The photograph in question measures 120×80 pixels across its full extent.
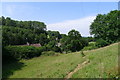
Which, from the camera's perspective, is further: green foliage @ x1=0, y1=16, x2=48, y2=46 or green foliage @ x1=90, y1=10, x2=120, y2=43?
green foliage @ x1=0, y1=16, x2=48, y2=46

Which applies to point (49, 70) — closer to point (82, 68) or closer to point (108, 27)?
point (82, 68)

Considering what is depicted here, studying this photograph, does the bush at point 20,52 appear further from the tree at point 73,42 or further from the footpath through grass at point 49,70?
the tree at point 73,42

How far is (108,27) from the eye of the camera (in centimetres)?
4041

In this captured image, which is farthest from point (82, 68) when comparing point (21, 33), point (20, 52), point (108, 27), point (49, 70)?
point (21, 33)

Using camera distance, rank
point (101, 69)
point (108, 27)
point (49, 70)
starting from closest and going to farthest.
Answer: point (101, 69) → point (49, 70) → point (108, 27)

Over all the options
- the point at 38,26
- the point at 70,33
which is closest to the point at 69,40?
the point at 70,33

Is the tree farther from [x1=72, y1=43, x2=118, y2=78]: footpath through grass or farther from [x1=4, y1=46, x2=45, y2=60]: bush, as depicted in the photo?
[x1=72, y1=43, x2=118, y2=78]: footpath through grass

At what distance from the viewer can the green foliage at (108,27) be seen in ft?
128

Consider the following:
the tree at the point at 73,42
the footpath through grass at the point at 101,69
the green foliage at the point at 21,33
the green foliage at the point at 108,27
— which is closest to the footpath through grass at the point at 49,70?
the footpath through grass at the point at 101,69

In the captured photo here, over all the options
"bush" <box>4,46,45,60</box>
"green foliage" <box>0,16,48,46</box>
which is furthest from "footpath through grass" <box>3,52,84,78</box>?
"green foliage" <box>0,16,48,46</box>

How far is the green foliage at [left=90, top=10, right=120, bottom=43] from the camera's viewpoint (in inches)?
1540

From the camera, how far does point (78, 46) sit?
153ft

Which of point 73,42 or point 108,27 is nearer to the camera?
point 108,27

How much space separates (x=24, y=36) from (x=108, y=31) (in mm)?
36179
